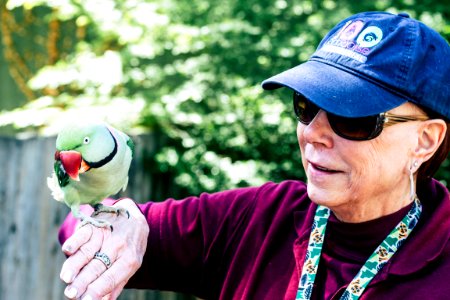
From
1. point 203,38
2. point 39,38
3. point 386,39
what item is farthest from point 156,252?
point 39,38

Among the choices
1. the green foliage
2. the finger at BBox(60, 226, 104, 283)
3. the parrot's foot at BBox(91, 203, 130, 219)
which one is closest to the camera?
the finger at BBox(60, 226, 104, 283)

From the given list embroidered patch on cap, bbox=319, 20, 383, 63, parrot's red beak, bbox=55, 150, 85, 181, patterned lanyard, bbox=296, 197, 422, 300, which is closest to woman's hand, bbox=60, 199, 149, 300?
parrot's red beak, bbox=55, 150, 85, 181

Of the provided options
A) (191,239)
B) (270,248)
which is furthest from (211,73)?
(270,248)

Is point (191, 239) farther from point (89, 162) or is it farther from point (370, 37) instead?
point (370, 37)

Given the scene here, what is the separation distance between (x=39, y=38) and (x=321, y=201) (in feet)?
21.3

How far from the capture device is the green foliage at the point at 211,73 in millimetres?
4434

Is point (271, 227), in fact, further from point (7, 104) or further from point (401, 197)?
point (7, 104)

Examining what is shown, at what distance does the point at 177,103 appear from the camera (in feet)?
15.4

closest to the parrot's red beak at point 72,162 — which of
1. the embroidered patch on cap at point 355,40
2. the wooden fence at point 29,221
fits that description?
the embroidered patch on cap at point 355,40

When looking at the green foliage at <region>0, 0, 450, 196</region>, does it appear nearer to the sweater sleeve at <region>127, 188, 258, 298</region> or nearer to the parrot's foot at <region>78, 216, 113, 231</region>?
the sweater sleeve at <region>127, 188, 258, 298</region>

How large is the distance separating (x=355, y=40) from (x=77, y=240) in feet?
3.05

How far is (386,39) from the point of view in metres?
1.82

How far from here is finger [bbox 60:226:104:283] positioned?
5.57ft

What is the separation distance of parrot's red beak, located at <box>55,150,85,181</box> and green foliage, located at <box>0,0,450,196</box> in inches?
112
